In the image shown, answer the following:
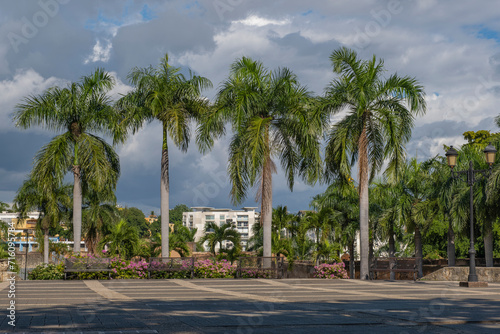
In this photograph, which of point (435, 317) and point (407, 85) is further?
point (407, 85)

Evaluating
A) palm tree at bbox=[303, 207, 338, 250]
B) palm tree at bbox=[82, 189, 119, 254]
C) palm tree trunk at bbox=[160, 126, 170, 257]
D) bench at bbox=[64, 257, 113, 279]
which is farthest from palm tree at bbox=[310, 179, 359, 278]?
bench at bbox=[64, 257, 113, 279]

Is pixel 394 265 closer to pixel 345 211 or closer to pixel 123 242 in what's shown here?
pixel 123 242

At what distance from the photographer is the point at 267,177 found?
88.5 ft

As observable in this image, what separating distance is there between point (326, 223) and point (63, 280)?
24.8 meters

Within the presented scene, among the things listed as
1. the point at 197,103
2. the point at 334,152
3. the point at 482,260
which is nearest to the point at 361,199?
the point at 334,152

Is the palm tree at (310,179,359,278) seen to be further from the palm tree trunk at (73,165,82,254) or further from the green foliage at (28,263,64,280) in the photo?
the green foliage at (28,263,64,280)

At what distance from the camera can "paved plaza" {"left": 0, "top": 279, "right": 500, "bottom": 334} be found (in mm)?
9734

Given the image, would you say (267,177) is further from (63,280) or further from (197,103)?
(63,280)

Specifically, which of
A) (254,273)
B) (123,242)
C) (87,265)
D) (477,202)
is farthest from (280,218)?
(87,265)

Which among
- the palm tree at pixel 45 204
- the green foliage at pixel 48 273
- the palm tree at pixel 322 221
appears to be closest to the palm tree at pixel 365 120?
the green foliage at pixel 48 273

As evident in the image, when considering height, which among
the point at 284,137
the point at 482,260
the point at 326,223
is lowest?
the point at 482,260

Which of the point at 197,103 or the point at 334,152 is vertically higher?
the point at 197,103

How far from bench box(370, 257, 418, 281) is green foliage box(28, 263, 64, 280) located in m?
13.3

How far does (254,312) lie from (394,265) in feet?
52.8
